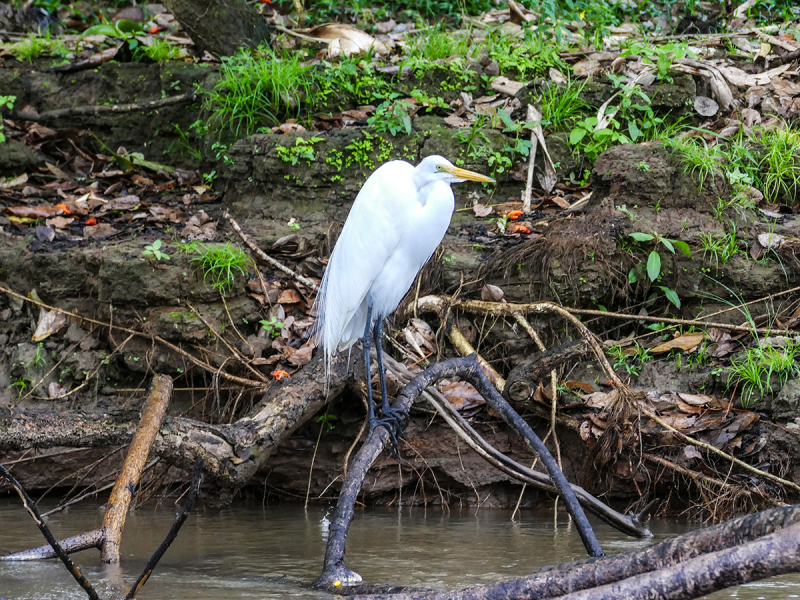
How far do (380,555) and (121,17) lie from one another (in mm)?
6172

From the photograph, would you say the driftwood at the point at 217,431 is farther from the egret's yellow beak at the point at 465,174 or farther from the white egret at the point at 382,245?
the egret's yellow beak at the point at 465,174

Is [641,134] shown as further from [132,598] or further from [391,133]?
[132,598]

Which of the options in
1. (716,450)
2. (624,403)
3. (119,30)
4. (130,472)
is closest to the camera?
(130,472)

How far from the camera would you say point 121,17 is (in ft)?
24.1

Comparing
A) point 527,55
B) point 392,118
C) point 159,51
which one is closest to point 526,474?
point 392,118

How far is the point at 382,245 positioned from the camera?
3.59 m

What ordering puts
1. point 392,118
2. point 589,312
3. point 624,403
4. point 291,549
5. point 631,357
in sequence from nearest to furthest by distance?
point 291,549
point 624,403
point 589,312
point 631,357
point 392,118

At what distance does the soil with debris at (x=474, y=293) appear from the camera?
393cm

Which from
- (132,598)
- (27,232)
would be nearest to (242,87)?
(27,232)

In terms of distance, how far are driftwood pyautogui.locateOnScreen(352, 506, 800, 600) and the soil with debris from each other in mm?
1943

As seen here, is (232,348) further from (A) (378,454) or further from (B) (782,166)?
(B) (782,166)

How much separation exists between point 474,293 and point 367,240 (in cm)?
119

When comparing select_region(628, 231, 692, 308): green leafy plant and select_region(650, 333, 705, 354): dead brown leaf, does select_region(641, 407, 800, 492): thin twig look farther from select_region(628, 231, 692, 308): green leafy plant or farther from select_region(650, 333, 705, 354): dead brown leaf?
select_region(628, 231, 692, 308): green leafy plant

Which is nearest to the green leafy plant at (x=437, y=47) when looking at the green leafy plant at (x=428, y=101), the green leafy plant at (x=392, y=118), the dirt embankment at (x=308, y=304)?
the green leafy plant at (x=428, y=101)
